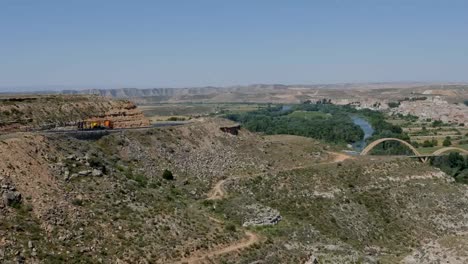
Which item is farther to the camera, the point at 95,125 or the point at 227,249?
the point at 95,125

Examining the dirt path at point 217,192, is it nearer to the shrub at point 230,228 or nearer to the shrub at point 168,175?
the shrub at point 168,175

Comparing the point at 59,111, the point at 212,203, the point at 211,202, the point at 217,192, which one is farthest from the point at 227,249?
the point at 59,111

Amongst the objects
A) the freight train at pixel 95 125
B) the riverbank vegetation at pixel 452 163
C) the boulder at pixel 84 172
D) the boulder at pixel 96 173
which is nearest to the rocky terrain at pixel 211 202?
the boulder at pixel 84 172

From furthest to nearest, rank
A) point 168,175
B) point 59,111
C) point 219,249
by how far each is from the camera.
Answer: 1. point 59,111
2. point 168,175
3. point 219,249

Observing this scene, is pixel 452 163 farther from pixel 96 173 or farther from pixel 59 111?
pixel 96 173

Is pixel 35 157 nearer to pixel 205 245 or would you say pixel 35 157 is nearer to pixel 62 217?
pixel 62 217

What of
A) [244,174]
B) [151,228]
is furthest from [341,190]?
[151,228]
